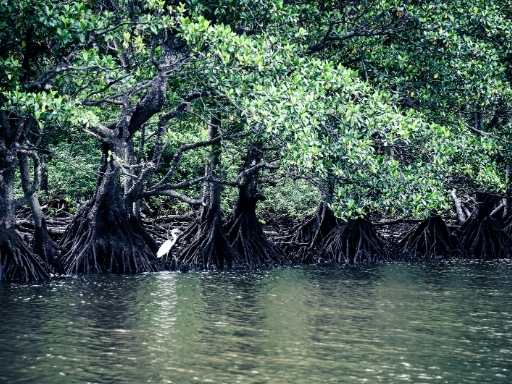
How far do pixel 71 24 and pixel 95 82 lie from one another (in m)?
2.68

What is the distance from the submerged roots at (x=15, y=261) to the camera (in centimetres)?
1611

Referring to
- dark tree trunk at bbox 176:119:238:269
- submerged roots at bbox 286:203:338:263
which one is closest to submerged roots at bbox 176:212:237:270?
dark tree trunk at bbox 176:119:238:269

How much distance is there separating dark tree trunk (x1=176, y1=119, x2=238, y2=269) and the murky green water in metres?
1.76

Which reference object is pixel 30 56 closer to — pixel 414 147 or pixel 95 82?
pixel 95 82

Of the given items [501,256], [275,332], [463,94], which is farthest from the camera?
[501,256]

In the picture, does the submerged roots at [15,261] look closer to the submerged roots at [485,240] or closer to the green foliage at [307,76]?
the green foliage at [307,76]

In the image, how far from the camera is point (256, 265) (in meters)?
20.4

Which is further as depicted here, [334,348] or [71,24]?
[71,24]

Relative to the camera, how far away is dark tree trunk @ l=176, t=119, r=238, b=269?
19859 millimetres

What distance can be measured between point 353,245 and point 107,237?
6303mm

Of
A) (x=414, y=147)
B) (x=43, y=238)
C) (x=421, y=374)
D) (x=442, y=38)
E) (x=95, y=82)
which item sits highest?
(x=442, y=38)

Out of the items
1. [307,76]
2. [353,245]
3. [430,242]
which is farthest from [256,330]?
[430,242]

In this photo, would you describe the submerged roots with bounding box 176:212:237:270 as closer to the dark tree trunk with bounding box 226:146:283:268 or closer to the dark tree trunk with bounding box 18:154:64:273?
the dark tree trunk with bounding box 226:146:283:268

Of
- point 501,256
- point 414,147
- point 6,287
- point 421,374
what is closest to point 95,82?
point 6,287
